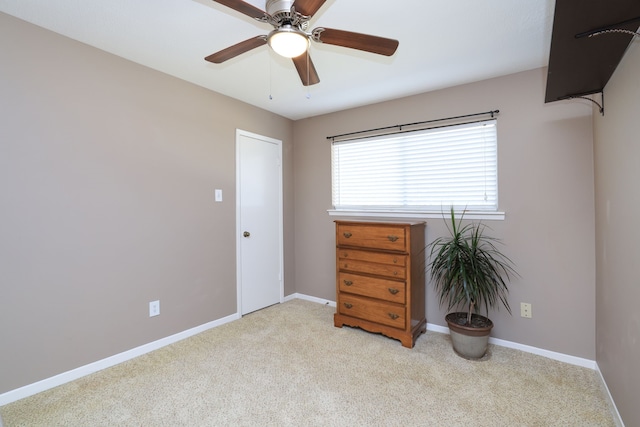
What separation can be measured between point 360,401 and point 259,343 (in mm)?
1105

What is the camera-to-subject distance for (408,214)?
307 cm

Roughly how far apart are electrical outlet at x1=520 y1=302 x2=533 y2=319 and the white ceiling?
1.93 meters

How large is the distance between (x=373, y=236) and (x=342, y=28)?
1673mm

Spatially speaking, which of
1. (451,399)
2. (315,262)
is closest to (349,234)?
(315,262)

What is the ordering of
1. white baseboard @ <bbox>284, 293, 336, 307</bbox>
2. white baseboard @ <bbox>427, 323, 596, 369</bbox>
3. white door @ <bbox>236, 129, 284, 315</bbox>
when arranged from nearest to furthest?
white baseboard @ <bbox>427, 323, 596, 369</bbox>
white door @ <bbox>236, 129, 284, 315</bbox>
white baseboard @ <bbox>284, 293, 336, 307</bbox>

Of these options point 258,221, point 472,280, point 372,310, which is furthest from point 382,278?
point 258,221

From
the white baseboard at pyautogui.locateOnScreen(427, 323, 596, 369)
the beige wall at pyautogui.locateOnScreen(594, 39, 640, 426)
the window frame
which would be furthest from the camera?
the window frame

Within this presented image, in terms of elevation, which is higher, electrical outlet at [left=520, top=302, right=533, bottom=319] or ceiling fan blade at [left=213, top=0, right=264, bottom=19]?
ceiling fan blade at [left=213, top=0, right=264, bottom=19]

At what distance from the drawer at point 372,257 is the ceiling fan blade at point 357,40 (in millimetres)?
1676

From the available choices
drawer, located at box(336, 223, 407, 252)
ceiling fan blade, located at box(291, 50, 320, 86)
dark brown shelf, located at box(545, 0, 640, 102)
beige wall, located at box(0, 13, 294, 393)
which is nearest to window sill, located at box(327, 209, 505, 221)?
drawer, located at box(336, 223, 407, 252)

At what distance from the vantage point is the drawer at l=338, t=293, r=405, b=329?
2.64m

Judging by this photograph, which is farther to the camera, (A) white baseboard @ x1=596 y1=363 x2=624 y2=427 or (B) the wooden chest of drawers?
(B) the wooden chest of drawers

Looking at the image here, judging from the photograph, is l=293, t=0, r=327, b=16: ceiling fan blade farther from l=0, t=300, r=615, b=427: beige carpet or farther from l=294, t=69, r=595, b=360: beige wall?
l=0, t=300, r=615, b=427: beige carpet

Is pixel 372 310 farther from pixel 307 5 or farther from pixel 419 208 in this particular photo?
pixel 307 5
